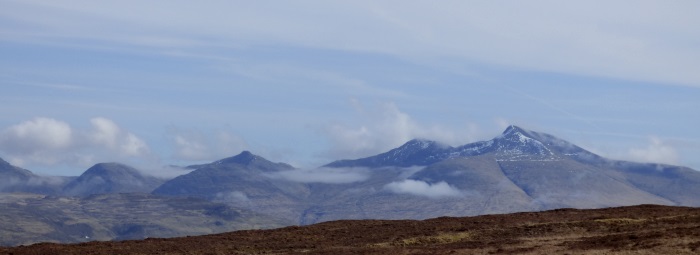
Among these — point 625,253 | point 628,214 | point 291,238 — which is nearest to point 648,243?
point 625,253

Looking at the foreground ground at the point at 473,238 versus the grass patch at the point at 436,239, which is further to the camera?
the grass patch at the point at 436,239

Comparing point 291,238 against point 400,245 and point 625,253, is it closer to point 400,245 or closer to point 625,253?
point 400,245

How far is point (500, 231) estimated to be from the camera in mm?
92625

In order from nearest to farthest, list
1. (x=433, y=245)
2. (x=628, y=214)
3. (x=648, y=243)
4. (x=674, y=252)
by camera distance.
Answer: (x=674, y=252)
(x=648, y=243)
(x=433, y=245)
(x=628, y=214)

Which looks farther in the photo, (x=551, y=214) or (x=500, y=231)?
(x=551, y=214)

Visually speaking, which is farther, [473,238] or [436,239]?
[473,238]

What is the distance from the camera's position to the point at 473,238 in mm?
90125

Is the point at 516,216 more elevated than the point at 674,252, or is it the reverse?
the point at 516,216

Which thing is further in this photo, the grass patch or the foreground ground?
the grass patch

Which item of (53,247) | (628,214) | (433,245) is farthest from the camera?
(628,214)

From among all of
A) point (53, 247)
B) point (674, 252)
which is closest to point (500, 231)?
point (674, 252)

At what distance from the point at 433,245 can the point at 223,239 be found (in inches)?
881

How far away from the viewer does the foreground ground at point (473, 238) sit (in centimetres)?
7669

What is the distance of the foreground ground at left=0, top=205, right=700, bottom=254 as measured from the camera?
252 ft
